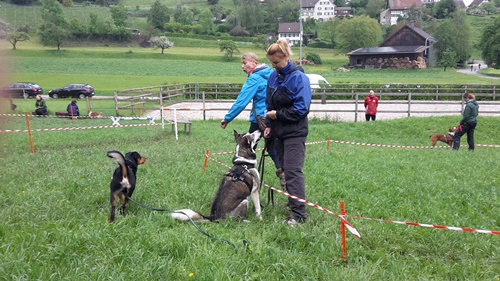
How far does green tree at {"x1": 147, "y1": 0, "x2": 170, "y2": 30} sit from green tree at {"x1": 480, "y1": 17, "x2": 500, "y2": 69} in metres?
75.7

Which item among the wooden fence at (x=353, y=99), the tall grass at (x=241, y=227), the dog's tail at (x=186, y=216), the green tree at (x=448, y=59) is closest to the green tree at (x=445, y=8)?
the green tree at (x=448, y=59)

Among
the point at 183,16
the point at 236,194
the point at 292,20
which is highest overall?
the point at 292,20

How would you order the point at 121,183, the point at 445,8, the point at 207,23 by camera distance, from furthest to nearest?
the point at 445,8, the point at 207,23, the point at 121,183

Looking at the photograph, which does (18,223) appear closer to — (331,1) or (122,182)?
(122,182)

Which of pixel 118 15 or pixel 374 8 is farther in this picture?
pixel 374 8

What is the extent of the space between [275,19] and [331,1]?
161 ft

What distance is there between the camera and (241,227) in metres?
4.22

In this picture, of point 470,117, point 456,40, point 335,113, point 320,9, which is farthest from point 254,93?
point 320,9

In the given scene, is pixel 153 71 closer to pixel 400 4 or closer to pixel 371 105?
pixel 371 105

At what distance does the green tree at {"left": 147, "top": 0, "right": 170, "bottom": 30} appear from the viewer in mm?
101125

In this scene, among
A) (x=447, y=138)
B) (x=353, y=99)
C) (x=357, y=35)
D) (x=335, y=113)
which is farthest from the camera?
(x=357, y=35)

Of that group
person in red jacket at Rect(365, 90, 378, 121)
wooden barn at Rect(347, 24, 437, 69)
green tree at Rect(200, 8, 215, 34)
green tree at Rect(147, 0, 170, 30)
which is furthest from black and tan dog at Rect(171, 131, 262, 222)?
green tree at Rect(200, 8, 215, 34)

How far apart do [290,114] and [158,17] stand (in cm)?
10725

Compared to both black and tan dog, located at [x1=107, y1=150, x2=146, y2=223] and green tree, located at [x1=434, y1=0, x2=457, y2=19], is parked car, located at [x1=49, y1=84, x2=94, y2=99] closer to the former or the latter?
black and tan dog, located at [x1=107, y1=150, x2=146, y2=223]
